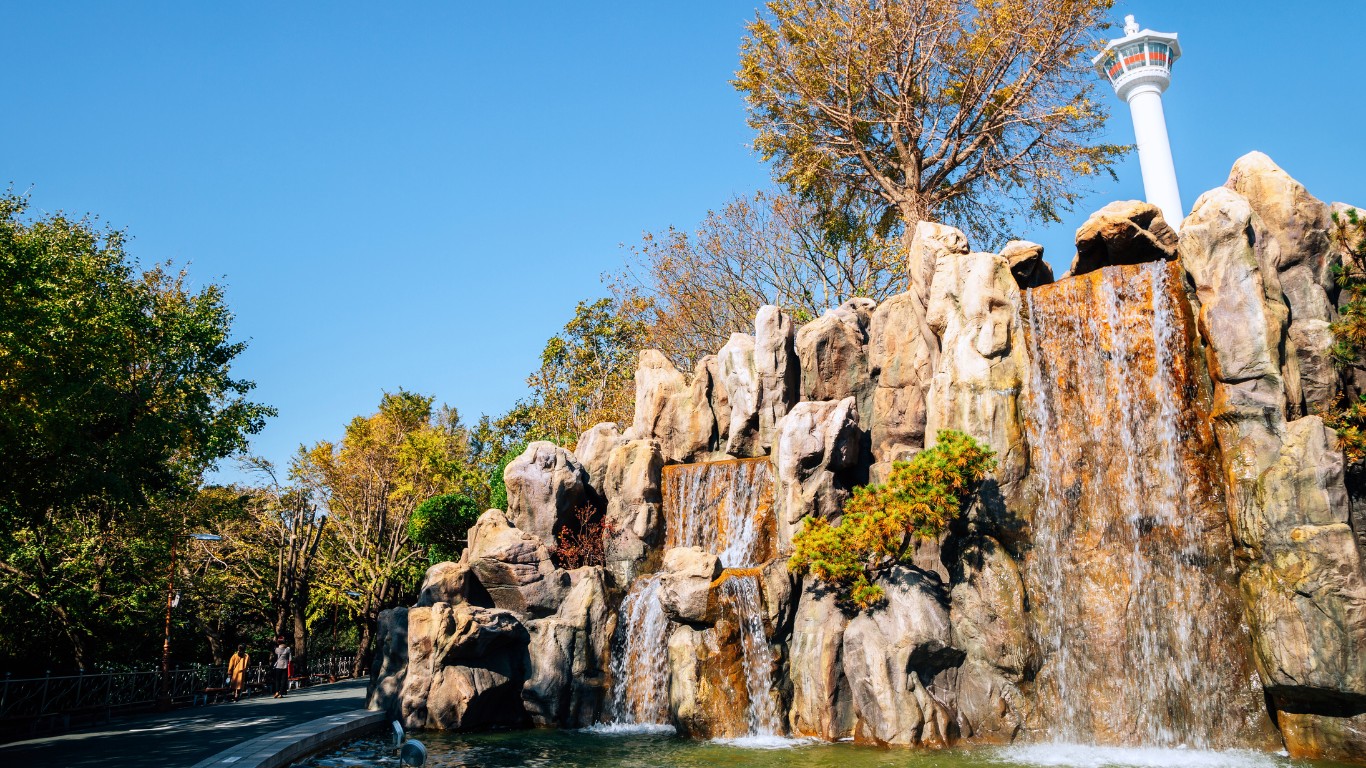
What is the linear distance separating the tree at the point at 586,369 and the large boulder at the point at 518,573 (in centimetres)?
2080

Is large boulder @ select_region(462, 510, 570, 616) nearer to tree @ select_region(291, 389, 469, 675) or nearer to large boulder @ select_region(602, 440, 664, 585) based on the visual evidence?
large boulder @ select_region(602, 440, 664, 585)

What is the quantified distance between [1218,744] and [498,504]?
25310 mm

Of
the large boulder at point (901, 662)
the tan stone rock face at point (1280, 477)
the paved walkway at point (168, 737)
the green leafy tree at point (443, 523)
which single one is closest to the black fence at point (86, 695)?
the paved walkway at point (168, 737)

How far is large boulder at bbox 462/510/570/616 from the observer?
23375mm

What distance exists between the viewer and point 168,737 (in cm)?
1727

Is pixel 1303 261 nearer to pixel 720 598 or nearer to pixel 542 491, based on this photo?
pixel 720 598

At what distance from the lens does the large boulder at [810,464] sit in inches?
879

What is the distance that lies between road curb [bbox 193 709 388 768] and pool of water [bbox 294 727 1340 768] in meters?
0.24

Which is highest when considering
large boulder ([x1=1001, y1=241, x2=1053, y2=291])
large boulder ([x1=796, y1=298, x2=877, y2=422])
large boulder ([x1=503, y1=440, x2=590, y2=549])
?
large boulder ([x1=1001, y1=241, x2=1053, y2=291])

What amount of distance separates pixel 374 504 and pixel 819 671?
27.9 m

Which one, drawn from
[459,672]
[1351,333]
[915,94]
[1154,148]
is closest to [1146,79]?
[1154,148]

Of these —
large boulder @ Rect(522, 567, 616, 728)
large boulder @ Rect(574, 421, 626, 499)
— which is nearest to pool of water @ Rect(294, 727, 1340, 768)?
large boulder @ Rect(522, 567, 616, 728)

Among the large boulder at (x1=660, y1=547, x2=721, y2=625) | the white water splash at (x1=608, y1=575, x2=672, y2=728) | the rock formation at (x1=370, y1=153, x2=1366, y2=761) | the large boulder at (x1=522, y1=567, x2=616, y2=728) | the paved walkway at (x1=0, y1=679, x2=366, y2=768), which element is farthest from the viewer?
the large boulder at (x1=522, y1=567, x2=616, y2=728)

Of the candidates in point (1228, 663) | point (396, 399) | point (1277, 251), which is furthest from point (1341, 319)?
point (396, 399)
